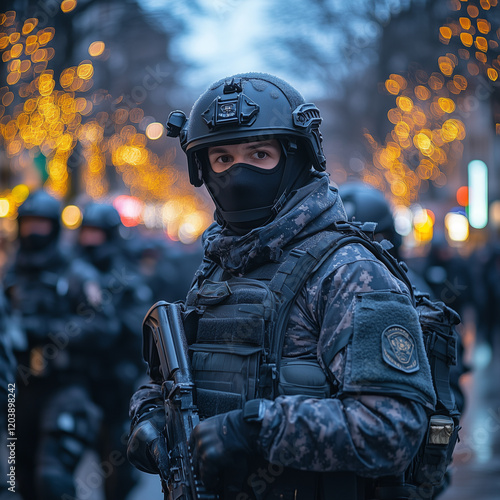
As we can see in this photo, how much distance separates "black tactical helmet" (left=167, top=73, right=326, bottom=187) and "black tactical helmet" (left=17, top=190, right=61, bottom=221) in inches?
155

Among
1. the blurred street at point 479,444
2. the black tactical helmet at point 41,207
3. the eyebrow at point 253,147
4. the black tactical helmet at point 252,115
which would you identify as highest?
the black tactical helmet at point 252,115

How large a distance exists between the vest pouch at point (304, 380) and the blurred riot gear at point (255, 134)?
0.54 m

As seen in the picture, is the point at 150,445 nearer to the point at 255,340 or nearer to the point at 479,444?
the point at 255,340

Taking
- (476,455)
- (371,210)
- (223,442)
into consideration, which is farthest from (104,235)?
(223,442)

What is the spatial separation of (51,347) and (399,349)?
414cm

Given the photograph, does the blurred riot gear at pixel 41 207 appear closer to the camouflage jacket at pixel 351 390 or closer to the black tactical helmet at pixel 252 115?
the black tactical helmet at pixel 252 115

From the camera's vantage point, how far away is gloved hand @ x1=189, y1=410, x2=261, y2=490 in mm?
2162

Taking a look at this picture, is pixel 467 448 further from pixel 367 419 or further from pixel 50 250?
pixel 367 419

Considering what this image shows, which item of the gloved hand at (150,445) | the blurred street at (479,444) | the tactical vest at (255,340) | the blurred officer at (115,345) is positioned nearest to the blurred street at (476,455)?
the blurred street at (479,444)

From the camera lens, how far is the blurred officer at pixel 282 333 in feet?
6.98

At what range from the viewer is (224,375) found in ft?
7.95

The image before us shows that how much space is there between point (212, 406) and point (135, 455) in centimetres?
40

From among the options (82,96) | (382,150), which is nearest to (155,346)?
(82,96)

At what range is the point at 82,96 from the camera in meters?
17.3
